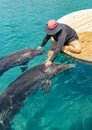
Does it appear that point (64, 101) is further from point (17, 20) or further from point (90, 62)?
point (17, 20)

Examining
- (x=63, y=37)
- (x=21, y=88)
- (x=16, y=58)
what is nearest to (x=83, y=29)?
(x=63, y=37)

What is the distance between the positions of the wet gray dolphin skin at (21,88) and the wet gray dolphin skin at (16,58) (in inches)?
69.9

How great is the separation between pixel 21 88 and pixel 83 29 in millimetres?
4314

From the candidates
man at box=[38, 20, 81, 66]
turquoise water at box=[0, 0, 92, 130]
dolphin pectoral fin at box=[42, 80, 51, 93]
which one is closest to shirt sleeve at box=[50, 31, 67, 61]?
man at box=[38, 20, 81, 66]

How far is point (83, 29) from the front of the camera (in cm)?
1166

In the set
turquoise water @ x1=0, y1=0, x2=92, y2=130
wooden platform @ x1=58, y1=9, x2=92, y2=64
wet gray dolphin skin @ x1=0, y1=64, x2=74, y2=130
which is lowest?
turquoise water @ x1=0, y1=0, x2=92, y2=130

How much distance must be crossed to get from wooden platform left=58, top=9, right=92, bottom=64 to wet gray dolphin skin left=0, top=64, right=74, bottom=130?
78 centimetres

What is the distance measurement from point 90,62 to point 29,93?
7.72 ft

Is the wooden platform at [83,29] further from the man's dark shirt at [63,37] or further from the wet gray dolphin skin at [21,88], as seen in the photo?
the wet gray dolphin skin at [21,88]

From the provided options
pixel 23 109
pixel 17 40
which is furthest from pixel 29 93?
pixel 17 40

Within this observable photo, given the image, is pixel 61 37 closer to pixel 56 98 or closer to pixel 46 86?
pixel 46 86

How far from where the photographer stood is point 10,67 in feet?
36.9

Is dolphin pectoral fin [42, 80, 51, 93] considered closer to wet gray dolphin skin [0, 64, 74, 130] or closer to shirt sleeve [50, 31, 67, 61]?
wet gray dolphin skin [0, 64, 74, 130]

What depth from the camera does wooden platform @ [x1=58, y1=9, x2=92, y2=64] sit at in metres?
9.90
